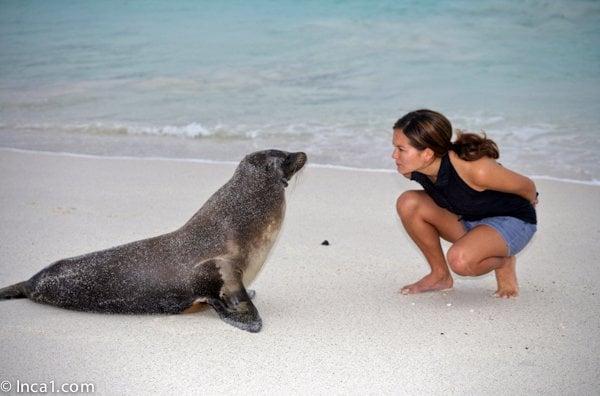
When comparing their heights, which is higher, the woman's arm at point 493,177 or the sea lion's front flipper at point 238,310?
the woman's arm at point 493,177

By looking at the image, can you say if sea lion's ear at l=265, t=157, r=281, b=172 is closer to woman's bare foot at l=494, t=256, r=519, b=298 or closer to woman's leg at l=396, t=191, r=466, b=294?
woman's leg at l=396, t=191, r=466, b=294

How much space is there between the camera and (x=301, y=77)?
1024cm

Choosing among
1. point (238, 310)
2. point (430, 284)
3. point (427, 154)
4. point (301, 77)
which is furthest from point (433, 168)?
point (301, 77)

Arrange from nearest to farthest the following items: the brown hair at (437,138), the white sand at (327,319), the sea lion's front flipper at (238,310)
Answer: the white sand at (327,319), the sea lion's front flipper at (238,310), the brown hair at (437,138)

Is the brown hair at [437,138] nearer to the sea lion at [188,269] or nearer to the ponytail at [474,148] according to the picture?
the ponytail at [474,148]

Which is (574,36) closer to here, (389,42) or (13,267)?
(389,42)

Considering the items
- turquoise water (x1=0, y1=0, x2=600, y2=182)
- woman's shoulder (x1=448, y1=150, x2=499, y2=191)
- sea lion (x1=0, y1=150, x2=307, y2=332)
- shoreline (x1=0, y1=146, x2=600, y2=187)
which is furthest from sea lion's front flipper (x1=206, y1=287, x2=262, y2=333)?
turquoise water (x1=0, y1=0, x2=600, y2=182)

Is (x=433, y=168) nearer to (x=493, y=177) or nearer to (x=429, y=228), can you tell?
(x=493, y=177)

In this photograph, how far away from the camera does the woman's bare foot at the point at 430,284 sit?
3.88m

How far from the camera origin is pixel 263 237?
3662mm

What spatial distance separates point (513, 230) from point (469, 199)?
0.82 ft

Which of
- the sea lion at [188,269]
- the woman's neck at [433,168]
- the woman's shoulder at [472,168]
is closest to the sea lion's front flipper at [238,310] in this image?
the sea lion at [188,269]

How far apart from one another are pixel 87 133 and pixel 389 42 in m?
5.55

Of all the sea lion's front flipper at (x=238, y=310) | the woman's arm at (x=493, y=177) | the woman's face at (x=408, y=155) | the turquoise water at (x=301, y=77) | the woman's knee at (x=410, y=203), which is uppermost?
the woman's face at (x=408, y=155)
